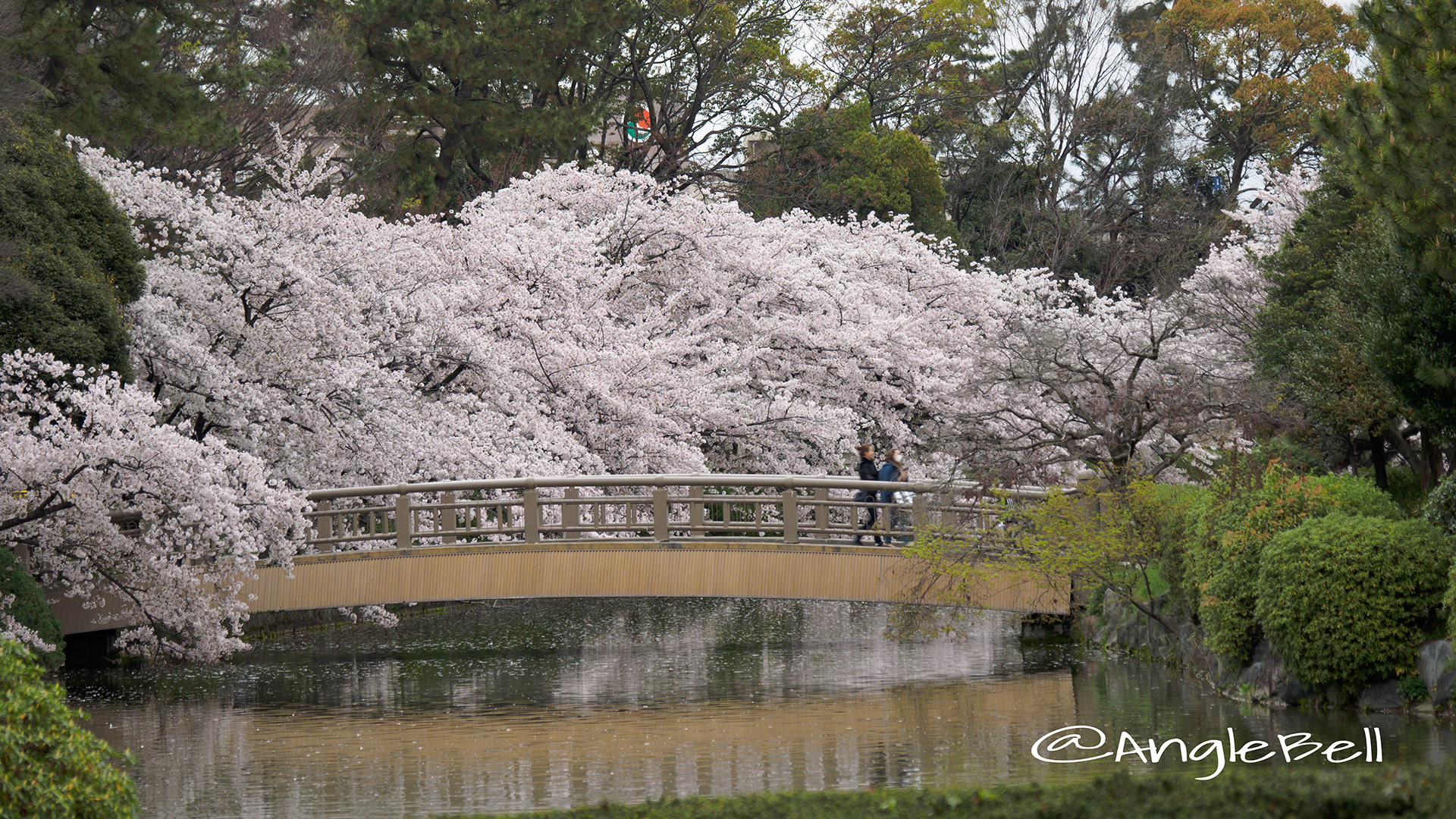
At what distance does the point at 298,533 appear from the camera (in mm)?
16156

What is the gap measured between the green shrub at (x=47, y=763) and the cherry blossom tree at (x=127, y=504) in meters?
7.57

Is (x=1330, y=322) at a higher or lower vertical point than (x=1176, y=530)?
higher

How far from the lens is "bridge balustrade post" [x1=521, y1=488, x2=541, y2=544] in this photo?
727 inches

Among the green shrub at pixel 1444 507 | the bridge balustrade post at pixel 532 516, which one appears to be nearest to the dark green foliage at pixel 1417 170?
the green shrub at pixel 1444 507

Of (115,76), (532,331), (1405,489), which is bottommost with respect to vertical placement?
(1405,489)

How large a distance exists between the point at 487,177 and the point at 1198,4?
77.1ft

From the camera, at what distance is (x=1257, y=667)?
1327 centimetres

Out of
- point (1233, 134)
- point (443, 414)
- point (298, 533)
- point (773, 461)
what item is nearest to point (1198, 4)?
point (1233, 134)

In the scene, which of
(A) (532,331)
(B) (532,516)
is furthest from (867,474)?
(A) (532,331)

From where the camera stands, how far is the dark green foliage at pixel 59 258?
15.1m

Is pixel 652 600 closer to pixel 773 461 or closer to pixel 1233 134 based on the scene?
pixel 773 461

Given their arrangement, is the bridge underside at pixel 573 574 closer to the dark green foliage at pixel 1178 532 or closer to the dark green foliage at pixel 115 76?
the dark green foliage at pixel 1178 532

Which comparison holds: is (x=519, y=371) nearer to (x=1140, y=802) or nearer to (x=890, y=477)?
(x=890, y=477)

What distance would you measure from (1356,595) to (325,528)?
13.0 meters
